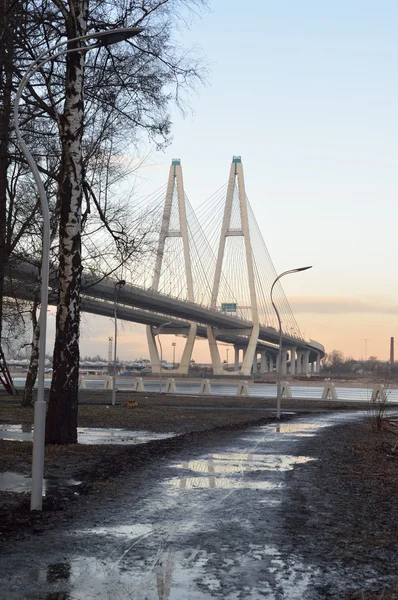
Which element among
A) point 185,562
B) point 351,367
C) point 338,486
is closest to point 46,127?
point 338,486

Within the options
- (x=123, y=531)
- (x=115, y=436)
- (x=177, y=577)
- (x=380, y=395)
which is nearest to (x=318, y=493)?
(x=123, y=531)

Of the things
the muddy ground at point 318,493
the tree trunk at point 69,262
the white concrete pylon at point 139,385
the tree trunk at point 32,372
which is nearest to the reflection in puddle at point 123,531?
the muddy ground at point 318,493

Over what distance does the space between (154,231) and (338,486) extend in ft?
45.4

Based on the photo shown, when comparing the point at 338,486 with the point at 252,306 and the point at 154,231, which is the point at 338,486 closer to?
the point at 154,231

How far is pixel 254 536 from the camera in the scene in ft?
25.3

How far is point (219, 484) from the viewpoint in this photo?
11438mm

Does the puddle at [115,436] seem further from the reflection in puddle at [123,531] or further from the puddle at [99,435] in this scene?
the reflection in puddle at [123,531]

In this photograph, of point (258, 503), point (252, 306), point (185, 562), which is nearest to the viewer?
point (185, 562)

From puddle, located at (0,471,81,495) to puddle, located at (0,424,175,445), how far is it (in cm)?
515

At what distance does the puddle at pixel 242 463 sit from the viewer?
44.0ft

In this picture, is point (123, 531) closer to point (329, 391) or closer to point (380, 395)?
point (380, 395)

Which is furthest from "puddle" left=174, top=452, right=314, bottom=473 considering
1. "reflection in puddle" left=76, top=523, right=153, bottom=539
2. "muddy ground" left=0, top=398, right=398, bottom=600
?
"reflection in puddle" left=76, top=523, right=153, bottom=539

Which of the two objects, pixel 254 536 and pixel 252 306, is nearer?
pixel 254 536

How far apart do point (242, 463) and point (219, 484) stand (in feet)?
9.32
